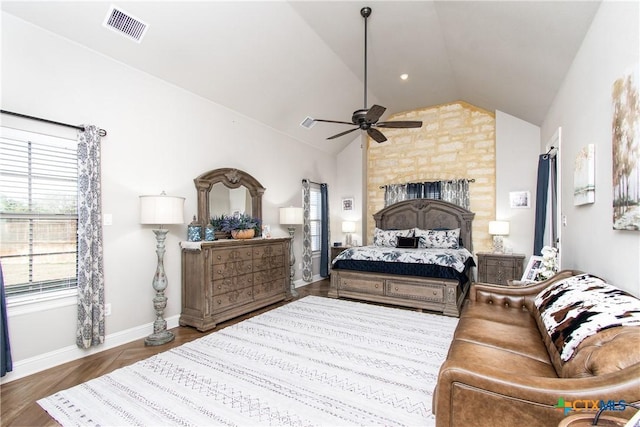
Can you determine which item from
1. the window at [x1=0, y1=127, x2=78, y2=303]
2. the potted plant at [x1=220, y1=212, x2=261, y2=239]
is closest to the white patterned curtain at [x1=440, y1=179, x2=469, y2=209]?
the potted plant at [x1=220, y1=212, x2=261, y2=239]

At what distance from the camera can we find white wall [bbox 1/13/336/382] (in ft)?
8.63

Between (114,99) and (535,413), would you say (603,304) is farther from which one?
(114,99)

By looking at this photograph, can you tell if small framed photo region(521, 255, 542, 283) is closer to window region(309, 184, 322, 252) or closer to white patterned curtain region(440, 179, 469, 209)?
white patterned curtain region(440, 179, 469, 209)

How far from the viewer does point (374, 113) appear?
3381 mm

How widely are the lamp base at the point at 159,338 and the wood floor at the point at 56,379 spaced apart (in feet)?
0.19

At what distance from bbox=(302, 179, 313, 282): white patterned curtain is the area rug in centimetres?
256

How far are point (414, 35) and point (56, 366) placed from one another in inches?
212

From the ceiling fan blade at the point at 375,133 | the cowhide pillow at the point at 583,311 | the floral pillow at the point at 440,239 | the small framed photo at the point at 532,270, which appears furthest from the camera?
the floral pillow at the point at 440,239

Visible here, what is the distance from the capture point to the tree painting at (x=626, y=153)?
1.67 meters

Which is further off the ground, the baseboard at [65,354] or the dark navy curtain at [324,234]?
the dark navy curtain at [324,234]

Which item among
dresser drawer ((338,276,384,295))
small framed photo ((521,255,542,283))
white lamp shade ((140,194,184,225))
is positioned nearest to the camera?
white lamp shade ((140,194,184,225))

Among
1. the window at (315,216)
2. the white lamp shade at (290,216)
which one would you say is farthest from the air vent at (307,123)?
the white lamp shade at (290,216)

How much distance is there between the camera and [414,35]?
13.0 feet

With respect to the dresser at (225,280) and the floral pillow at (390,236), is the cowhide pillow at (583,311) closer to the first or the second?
the dresser at (225,280)
